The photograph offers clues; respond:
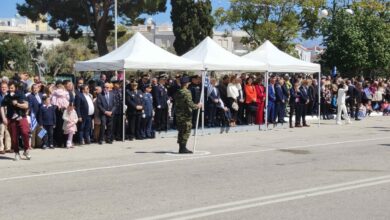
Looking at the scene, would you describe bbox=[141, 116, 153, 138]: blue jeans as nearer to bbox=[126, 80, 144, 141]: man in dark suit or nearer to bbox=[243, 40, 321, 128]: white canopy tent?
bbox=[126, 80, 144, 141]: man in dark suit

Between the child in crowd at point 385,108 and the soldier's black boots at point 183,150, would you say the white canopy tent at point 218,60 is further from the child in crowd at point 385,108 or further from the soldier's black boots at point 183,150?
the child in crowd at point 385,108

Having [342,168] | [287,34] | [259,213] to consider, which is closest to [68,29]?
[287,34]

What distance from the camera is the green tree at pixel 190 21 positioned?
5003 cm

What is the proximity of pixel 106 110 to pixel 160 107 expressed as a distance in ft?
8.86

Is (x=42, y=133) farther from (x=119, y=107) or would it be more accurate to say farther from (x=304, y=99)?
(x=304, y=99)

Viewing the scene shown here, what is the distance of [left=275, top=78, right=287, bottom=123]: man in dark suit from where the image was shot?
74.3 feet

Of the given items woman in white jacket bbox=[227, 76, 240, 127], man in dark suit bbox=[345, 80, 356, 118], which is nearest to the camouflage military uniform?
woman in white jacket bbox=[227, 76, 240, 127]

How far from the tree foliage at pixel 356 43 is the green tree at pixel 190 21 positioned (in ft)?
37.0

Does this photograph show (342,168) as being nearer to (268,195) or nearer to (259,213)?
(268,195)

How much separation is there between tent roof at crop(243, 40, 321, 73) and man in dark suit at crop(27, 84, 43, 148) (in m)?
8.57

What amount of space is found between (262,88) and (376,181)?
38.6ft

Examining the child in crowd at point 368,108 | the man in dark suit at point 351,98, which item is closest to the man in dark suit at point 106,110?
the man in dark suit at point 351,98

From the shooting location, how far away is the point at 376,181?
35.3 feet

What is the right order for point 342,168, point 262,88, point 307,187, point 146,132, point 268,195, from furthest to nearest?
point 262,88 → point 146,132 → point 342,168 → point 307,187 → point 268,195
